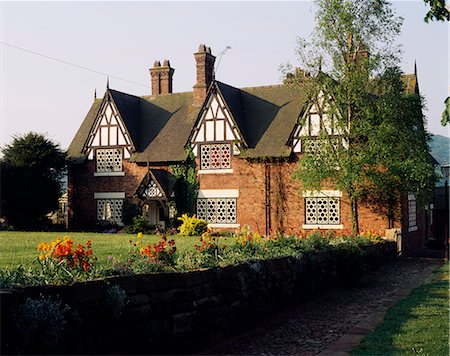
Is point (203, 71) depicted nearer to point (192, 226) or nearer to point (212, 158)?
point (212, 158)

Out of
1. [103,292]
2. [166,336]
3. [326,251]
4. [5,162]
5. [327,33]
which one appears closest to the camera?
[103,292]

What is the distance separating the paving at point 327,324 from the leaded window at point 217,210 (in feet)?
44.4

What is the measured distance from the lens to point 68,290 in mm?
6551

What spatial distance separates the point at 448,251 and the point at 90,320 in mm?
20966

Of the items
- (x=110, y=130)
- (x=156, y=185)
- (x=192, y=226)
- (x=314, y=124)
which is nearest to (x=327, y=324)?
(x=314, y=124)

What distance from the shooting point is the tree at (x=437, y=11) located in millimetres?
6828

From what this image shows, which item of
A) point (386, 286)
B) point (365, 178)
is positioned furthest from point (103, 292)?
point (365, 178)

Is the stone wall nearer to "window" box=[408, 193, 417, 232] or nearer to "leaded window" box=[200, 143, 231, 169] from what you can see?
"leaded window" box=[200, 143, 231, 169]

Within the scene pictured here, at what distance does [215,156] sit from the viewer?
30438 mm

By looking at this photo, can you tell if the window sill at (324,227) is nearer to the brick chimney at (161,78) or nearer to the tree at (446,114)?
the brick chimney at (161,78)

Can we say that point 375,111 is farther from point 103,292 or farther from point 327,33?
point 103,292

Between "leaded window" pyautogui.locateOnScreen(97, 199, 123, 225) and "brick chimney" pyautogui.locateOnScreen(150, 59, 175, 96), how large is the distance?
7.40 m

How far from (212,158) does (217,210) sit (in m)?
2.62

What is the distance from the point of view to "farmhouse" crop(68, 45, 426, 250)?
28.5 m
